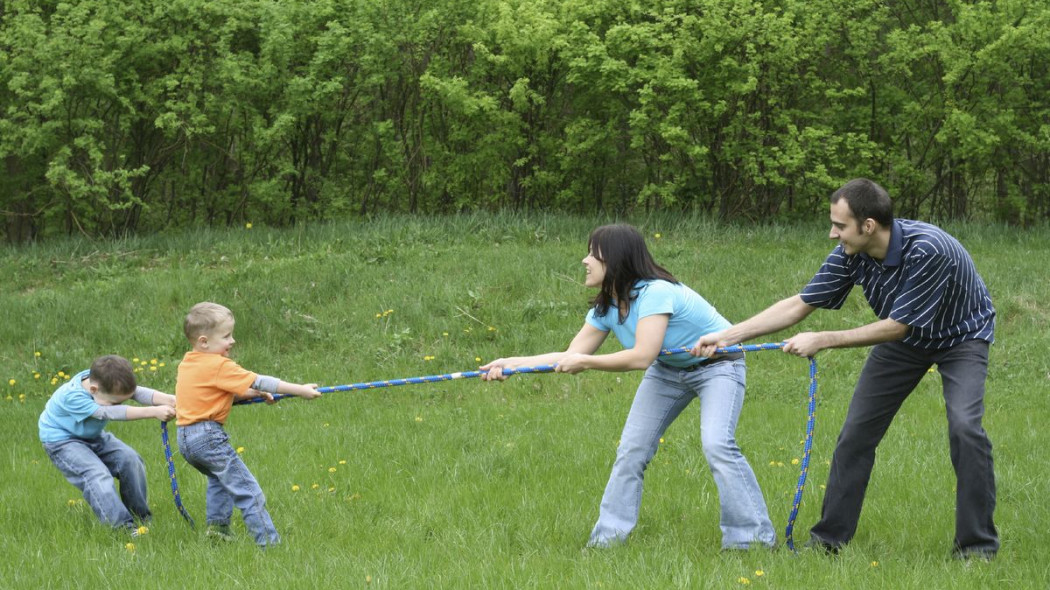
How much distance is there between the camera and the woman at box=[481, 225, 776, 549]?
5438 millimetres

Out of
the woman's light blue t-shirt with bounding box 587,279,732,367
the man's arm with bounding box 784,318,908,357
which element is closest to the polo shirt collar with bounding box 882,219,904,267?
the man's arm with bounding box 784,318,908,357

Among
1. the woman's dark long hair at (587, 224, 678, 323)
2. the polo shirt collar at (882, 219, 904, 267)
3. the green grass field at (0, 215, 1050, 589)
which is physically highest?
the polo shirt collar at (882, 219, 904, 267)

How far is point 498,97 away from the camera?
1544 centimetres

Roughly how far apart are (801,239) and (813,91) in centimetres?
241

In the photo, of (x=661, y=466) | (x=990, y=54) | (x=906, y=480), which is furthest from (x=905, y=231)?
(x=990, y=54)

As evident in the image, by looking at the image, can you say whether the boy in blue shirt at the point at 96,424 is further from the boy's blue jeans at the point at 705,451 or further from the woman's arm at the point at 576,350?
the boy's blue jeans at the point at 705,451

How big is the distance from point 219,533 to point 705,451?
2616 millimetres

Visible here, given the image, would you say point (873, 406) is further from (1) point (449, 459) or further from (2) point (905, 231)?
(1) point (449, 459)

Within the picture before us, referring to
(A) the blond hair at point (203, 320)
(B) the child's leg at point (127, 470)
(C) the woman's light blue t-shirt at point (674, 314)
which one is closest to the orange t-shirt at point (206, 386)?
(A) the blond hair at point (203, 320)

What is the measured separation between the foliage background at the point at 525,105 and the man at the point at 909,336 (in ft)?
29.6

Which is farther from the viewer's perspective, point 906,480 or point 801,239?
point 801,239

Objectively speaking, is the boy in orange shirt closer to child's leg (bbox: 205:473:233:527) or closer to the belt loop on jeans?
child's leg (bbox: 205:473:233:527)

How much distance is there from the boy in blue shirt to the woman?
247 centimetres

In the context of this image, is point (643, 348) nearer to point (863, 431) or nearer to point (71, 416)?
point (863, 431)
